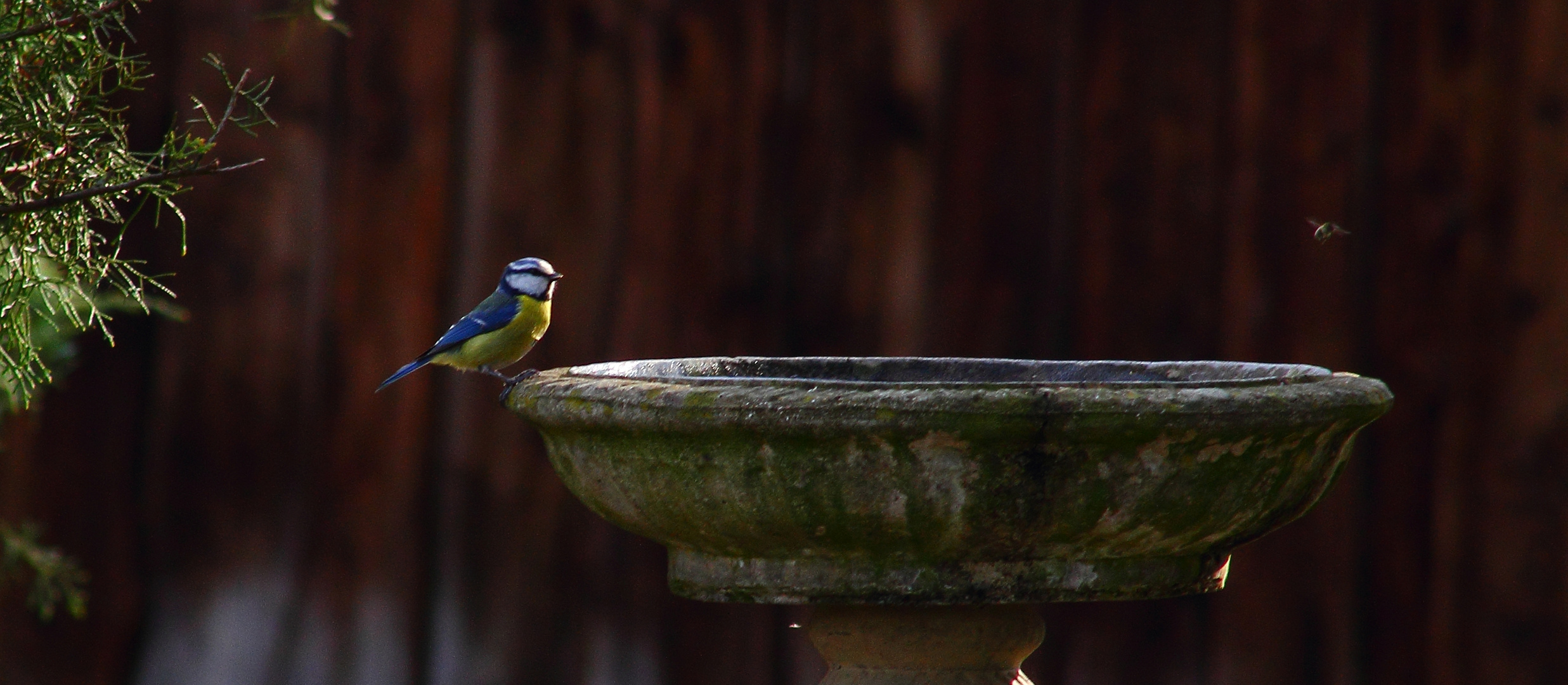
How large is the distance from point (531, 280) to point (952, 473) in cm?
155

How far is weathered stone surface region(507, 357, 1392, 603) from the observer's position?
6.41 feet

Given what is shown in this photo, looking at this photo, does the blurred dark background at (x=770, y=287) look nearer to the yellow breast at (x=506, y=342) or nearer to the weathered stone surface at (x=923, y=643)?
the yellow breast at (x=506, y=342)

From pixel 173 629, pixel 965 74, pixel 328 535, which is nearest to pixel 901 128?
pixel 965 74

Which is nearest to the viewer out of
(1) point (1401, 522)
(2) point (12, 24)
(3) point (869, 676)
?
(2) point (12, 24)

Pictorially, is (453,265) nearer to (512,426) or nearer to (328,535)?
(512,426)

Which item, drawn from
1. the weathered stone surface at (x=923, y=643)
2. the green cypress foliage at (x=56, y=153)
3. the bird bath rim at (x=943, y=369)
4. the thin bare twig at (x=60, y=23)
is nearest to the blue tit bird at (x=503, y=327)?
the bird bath rim at (x=943, y=369)

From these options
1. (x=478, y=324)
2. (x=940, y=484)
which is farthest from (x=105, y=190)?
(x=478, y=324)

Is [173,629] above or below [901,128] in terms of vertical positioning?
below

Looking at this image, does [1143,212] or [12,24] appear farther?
[1143,212]

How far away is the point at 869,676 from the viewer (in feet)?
7.68

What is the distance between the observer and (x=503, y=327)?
3203 millimetres

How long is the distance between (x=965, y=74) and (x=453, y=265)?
51.6 inches

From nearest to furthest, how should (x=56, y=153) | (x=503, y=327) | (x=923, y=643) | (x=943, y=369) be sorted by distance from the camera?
(x=56, y=153) < (x=923, y=643) < (x=943, y=369) < (x=503, y=327)

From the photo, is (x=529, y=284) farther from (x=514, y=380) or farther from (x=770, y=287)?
(x=770, y=287)
